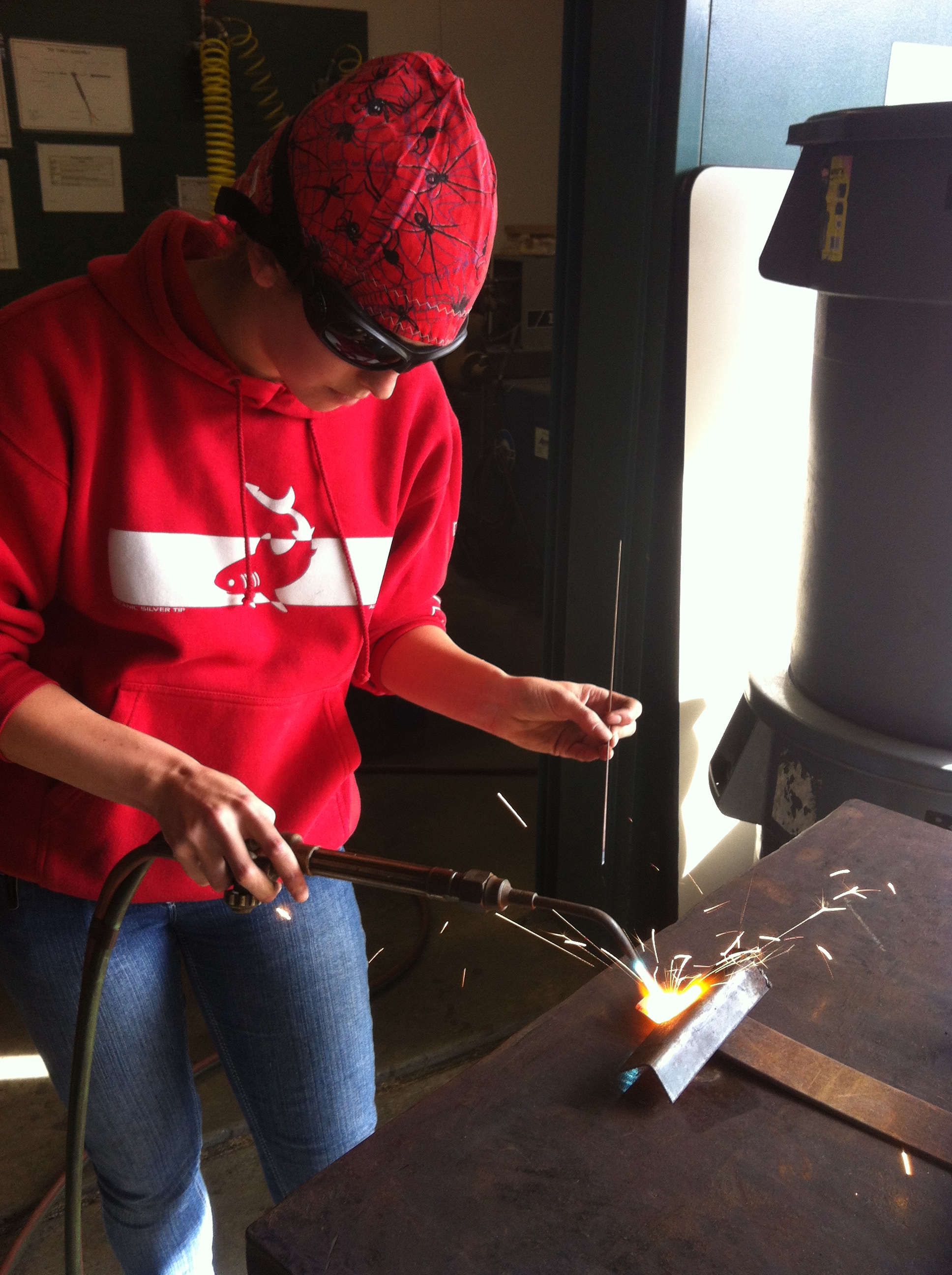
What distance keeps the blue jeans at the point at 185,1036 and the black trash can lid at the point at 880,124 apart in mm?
1162

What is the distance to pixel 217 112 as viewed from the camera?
321 cm

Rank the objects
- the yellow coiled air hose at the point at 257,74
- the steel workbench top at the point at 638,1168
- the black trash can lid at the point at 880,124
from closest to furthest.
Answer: the steel workbench top at the point at 638,1168, the black trash can lid at the point at 880,124, the yellow coiled air hose at the point at 257,74

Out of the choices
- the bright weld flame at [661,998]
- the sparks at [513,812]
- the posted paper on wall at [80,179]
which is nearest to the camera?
the bright weld flame at [661,998]

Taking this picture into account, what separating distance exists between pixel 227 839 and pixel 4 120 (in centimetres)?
293

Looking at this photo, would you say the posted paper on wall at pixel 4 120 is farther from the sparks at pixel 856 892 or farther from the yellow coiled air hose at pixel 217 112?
the sparks at pixel 856 892

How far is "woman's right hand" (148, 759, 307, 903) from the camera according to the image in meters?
0.87

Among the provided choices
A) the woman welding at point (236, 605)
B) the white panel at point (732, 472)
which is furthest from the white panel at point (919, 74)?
the woman welding at point (236, 605)

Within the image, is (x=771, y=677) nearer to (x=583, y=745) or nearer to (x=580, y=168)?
(x=583, y=745)

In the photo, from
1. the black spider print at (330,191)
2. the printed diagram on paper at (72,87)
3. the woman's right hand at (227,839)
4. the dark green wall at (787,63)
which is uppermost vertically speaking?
the printed diagram on paper at (72,87)

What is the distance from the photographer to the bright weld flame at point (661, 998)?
99 cm

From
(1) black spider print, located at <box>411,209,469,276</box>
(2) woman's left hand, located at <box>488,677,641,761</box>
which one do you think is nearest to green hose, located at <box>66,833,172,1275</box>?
(2) woman's left hand, located at <box>488,677,641,761</box>

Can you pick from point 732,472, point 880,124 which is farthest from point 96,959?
point 732,472

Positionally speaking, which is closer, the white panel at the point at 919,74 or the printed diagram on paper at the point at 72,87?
the white panel at the point at 919,74

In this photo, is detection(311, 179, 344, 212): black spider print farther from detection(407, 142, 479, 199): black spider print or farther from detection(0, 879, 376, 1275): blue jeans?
detection(0, 879, 376, 1275): blue jeans
